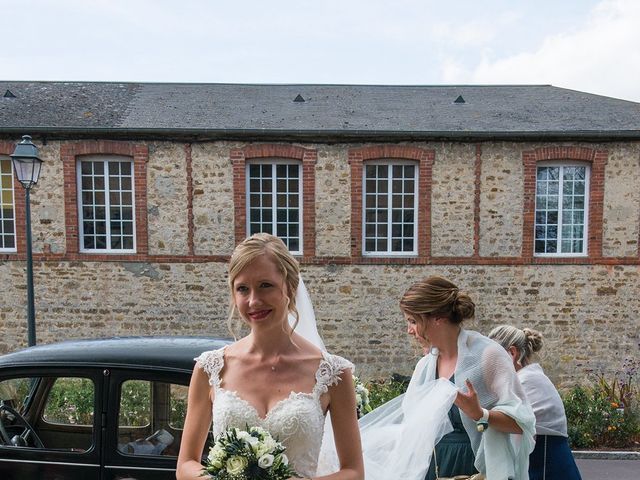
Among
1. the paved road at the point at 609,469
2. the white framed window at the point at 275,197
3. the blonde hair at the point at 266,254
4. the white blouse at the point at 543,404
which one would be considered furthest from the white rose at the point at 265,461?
the white framed window at the point at 275,197

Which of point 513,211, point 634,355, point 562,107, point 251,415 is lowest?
point 634,355

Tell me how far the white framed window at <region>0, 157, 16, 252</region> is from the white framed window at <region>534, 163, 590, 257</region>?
11.3 meters

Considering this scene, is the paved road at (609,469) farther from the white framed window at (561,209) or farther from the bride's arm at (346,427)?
the bride's arm at (346,427)

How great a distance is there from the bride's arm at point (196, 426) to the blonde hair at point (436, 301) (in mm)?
1163

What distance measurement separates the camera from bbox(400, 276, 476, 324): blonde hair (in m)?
2.60

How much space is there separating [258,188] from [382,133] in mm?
2879

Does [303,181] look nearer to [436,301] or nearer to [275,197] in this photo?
[275,197]

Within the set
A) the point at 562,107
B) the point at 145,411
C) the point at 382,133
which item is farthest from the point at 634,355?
the point at 145,411

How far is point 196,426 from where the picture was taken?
77.8 inches

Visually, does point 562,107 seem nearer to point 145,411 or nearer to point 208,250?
point 208,250

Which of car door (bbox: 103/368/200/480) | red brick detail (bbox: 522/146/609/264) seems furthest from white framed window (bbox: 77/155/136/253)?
red brick detail (bbox: 522/146/609/264)

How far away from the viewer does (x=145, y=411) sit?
10.8 feet

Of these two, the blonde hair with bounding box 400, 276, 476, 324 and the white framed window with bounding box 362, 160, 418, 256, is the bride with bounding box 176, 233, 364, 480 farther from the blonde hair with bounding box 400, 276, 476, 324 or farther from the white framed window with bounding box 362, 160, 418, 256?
the white framed window with bounding box 362, 160, 418, 256

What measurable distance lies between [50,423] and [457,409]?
2818 mm
